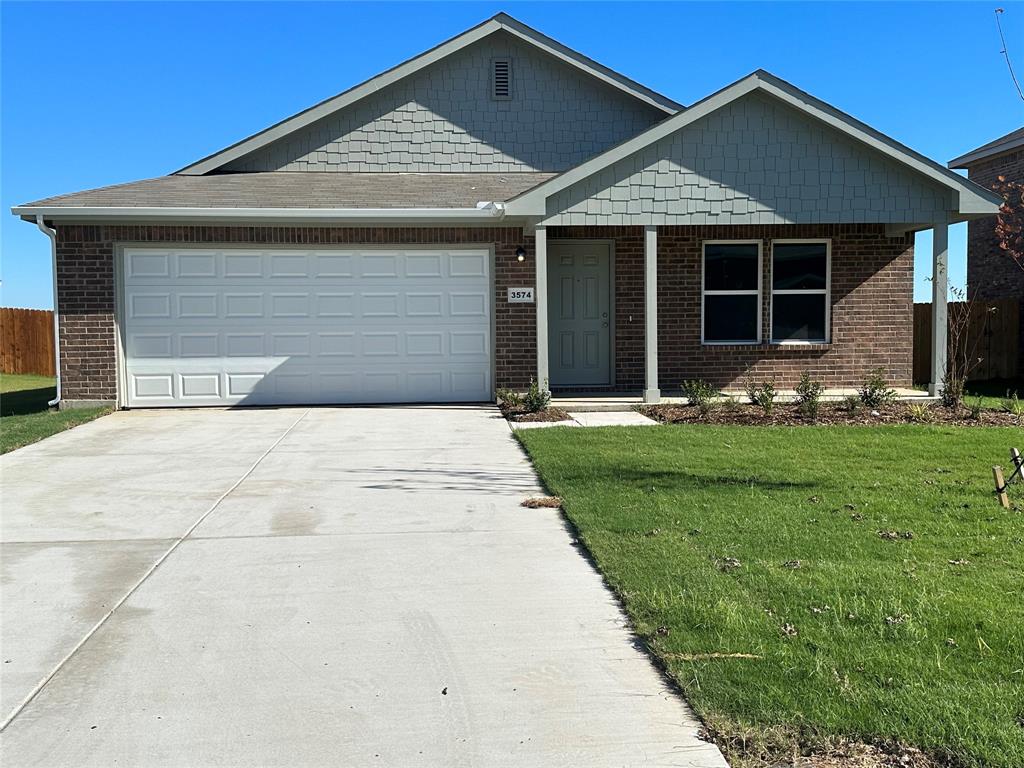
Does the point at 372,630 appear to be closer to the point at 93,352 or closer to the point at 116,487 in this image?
the point at 116,487

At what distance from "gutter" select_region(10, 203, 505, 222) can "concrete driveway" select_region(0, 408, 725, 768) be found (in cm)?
570

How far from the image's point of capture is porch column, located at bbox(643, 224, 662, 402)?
12875mm

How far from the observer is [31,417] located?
13125 millimetres

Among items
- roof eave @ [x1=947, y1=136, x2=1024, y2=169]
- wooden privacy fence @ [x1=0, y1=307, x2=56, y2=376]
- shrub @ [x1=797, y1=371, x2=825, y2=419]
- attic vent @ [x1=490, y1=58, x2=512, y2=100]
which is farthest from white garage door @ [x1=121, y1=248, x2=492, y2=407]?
wooden privacy fence @ [x1=0, y1=307, x2=56, y2=376]

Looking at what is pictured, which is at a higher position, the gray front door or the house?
the house

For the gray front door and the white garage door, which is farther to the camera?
the gray front door

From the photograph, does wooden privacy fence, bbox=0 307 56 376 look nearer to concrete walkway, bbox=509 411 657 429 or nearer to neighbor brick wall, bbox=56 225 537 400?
neighbor brick wall, bbox=56 225 537 400

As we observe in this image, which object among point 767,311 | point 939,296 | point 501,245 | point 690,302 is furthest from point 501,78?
point 939,296

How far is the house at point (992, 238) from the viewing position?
19.2m

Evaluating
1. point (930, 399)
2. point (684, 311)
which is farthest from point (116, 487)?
point (930, 399)

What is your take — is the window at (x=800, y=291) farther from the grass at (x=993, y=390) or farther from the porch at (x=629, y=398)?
the grass at (x=993, y=390)

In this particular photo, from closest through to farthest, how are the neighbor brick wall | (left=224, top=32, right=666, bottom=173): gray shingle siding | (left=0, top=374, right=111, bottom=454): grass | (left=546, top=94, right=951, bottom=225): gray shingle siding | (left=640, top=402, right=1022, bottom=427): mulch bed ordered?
(left=0, top=374, right=111, bottom=454): grass → (left=640, top=402, right=1022, bottom=427): mulch bed → (left=546, top=94, right=951, bottom=225): gray shingle siding → the neighbor brick wall → (left=224, top=32, right=666, bottom=173): gray shingle siding

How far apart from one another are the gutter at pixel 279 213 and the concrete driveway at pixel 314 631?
570 centimetres

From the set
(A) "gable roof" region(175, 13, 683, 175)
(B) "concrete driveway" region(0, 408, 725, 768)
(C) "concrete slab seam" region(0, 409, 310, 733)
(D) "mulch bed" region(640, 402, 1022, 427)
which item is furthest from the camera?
(A) "gable roof" region(175, 13, 683, 175)
